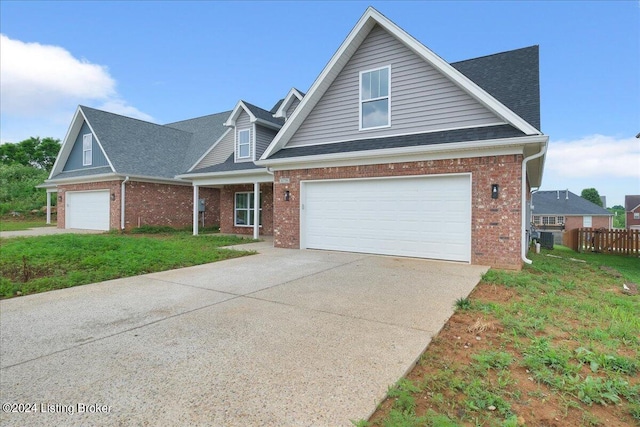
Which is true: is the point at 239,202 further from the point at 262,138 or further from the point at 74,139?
the point at 74,139

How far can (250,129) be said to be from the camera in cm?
1487

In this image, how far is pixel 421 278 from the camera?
6535mm

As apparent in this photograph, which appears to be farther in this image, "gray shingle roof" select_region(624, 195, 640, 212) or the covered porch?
"gray shingle roof" select_region(624, 195, 640, 212)

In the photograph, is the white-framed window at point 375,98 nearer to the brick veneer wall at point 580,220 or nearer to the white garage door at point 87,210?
the white garage door at point 87,210

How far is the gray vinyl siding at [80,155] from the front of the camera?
58.1 feet

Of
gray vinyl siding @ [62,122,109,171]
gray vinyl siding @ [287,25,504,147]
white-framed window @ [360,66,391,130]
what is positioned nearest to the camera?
gray vinyl siding @ [287,25,504,147]

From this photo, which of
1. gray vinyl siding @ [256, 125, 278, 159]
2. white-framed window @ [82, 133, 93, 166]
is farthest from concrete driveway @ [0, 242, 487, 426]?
white-framed window @ [82, 133, 93, 166]

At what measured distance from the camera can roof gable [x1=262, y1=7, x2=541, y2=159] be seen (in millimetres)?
7775

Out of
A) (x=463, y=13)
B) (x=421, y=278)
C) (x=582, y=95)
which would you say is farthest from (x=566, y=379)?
(x=582, y=95)

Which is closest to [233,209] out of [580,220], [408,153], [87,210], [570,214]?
[87,210]

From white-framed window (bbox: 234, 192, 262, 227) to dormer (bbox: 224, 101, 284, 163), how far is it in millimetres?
2087

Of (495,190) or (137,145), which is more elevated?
(137,145)

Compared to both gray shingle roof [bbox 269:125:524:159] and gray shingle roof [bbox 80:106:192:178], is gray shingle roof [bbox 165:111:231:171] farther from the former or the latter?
gray shingle roof [bbox 269:125:524:159]

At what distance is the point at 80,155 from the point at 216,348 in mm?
20727
